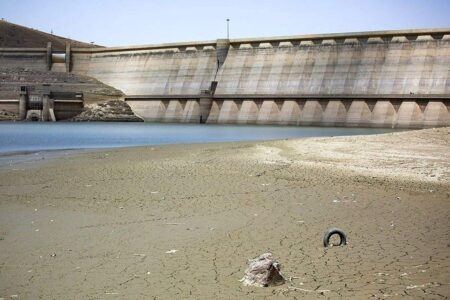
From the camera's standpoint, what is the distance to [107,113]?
68.8 m

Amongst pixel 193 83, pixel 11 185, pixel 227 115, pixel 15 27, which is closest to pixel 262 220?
pixel 11 185

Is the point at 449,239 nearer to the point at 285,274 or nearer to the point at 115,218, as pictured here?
the point at 285,274

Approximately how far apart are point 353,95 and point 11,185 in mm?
44316

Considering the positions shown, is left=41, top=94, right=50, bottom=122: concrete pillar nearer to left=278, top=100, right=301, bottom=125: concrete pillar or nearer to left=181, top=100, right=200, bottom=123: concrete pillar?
left=181, top=100, right=200, bottom=123: concrete pillar

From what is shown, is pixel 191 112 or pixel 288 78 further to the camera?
pixel 191 112

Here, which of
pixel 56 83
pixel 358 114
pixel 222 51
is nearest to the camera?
pixel 358 114

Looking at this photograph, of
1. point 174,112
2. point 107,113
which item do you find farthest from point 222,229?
point 107,113

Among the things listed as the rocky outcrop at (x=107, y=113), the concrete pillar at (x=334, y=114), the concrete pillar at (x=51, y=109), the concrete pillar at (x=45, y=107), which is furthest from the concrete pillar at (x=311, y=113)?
the concrete pillar at (x=45, y=107)

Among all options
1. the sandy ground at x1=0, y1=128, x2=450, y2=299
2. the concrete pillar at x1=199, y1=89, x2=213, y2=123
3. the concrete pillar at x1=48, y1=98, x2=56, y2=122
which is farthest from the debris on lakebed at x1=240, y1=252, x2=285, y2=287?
the concrete pillar at x1=48, y1=98, x2=56, y2=122

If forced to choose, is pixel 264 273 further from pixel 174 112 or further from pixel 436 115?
pixel 174 112

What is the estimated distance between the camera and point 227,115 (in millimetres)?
62500

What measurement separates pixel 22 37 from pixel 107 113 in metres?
59.1

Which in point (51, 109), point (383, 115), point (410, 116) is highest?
point (410, 116)

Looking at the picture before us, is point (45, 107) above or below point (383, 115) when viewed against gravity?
below
